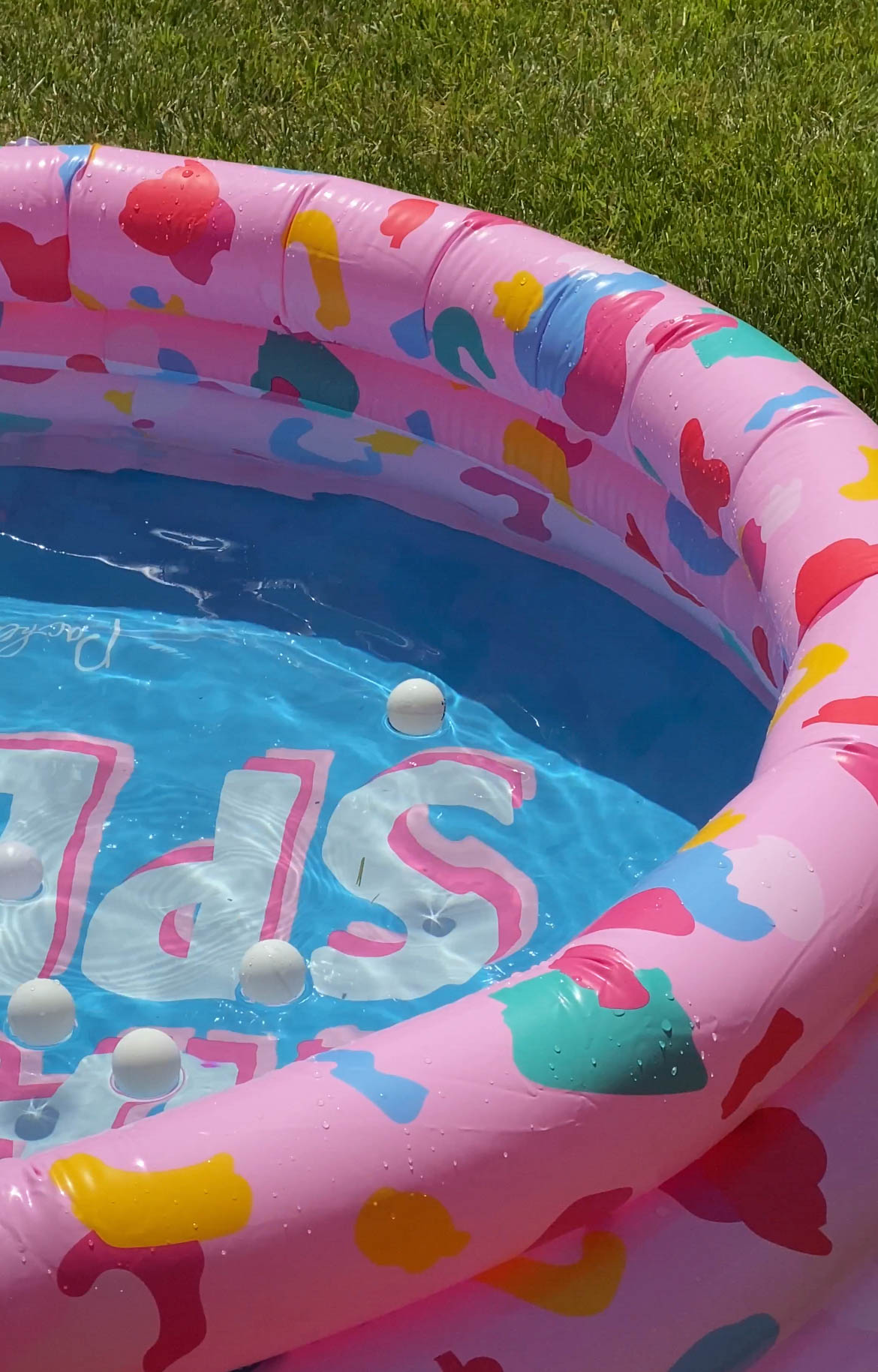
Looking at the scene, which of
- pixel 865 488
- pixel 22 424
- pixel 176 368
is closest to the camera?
pixel 865 488

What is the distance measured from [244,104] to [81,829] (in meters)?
2.88

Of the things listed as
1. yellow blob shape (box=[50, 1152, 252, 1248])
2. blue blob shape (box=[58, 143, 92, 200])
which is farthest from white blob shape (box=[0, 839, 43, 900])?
blue blob shape (box=[58, 143, 92, 200])

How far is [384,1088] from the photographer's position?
1.74 metres

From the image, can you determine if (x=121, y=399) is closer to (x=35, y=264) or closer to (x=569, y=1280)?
(x=35, y=264)

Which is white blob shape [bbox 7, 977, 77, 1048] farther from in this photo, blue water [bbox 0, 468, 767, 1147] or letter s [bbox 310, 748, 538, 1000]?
letter s [bbox 310, 748, 538, 1000]

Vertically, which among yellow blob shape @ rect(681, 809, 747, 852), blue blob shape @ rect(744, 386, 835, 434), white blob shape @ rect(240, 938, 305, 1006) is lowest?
white blob shape @ rect(240, 938, 305, 1006)

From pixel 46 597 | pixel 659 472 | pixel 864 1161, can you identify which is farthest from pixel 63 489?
pixel 864 1161

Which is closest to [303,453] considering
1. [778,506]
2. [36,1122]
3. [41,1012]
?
[778,506]

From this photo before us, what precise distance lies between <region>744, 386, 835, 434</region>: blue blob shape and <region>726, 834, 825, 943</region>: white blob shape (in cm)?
99

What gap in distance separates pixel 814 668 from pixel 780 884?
0.46 meters

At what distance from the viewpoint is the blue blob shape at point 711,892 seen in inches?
75.3

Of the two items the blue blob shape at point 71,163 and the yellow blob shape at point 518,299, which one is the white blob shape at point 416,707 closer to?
the yellow blob shape at point 518,299

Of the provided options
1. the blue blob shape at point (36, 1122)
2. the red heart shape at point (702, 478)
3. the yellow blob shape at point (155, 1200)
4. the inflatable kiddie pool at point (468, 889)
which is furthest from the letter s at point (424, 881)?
the yellow blob shape at point (155, 1200)

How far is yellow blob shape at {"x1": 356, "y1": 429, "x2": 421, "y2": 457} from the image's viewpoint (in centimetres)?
358
